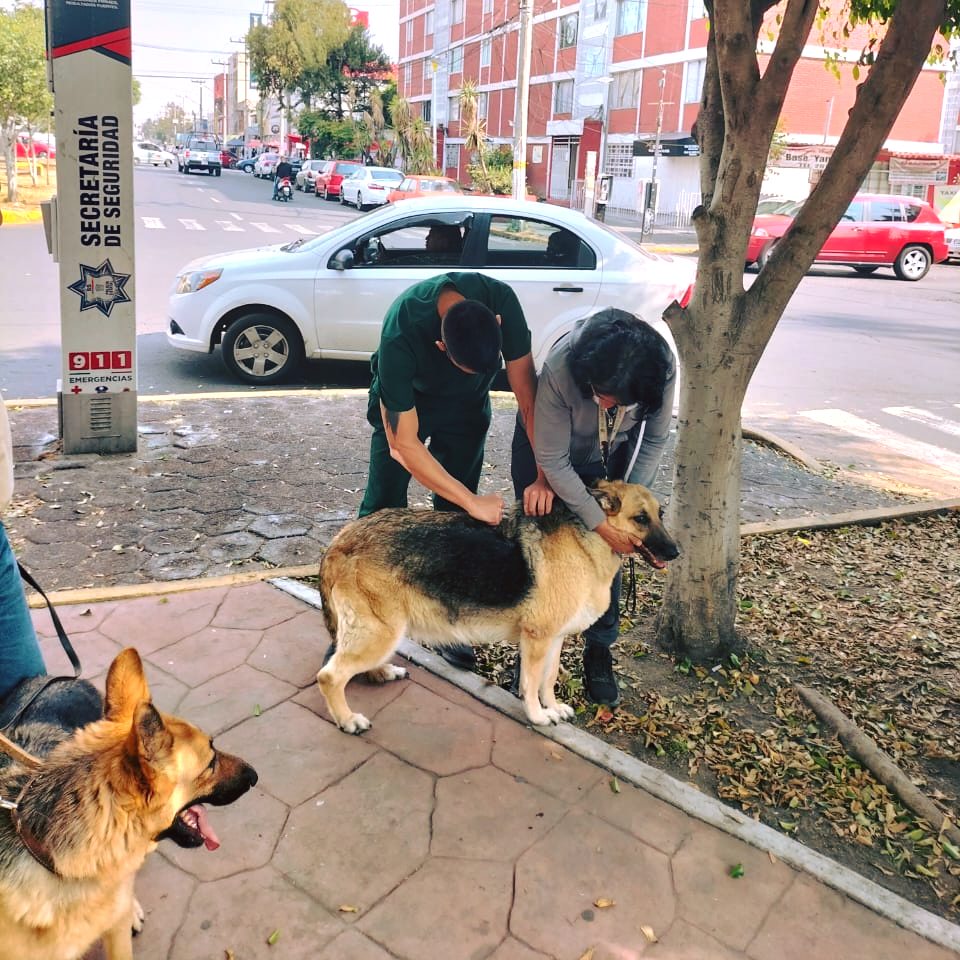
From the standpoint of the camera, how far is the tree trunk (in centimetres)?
381

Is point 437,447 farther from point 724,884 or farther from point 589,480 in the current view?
point 724,884

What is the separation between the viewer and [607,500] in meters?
3.32

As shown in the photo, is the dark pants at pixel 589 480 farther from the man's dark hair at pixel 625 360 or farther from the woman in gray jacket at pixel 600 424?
the man's dark hair at pixel 625 360

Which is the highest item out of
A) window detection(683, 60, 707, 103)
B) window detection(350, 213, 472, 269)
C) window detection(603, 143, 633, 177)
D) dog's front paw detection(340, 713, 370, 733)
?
window detection(683, 60, 707, 103)

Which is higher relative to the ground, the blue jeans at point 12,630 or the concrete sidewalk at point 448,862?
the blue jeans at point 12,630

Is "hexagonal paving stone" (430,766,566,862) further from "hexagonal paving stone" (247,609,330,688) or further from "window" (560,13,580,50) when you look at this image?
"window" (560,13,580,50)

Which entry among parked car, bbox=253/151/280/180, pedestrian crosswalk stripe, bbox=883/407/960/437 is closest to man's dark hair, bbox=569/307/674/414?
pedestrian crosswalk stripe, bbox=883/407/960/437

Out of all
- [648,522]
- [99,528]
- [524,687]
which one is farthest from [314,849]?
[99,528]

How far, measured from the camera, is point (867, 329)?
14.3 meters

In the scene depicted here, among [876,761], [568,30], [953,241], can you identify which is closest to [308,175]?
[568,30]

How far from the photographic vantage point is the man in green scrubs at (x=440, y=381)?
3434 mm

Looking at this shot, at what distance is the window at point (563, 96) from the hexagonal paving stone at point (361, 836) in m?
46.4

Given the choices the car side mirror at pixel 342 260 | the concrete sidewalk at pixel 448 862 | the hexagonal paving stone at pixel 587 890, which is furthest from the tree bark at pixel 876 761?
the car side mirror at pixel 342 260

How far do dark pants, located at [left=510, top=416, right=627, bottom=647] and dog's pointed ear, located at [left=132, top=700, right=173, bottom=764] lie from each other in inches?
79.3
